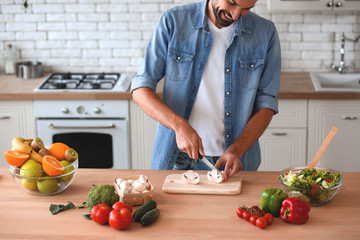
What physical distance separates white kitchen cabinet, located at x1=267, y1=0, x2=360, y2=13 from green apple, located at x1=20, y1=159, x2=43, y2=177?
2.53 m

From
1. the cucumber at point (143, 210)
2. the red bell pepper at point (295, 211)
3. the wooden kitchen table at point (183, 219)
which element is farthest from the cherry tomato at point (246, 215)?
the cucumber at point (143, 210)

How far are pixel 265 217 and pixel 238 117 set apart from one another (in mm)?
845

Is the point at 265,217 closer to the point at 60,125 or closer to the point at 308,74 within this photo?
the point at 60,125

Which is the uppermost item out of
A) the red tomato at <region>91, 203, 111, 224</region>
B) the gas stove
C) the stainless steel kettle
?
the stainless steel kettle

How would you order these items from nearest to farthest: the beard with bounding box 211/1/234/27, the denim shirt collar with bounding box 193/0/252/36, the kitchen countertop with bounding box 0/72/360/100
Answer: the beard with bounding box 211/1/234/27
the denim shirt collar with bounding box 193/0/252/36
the kitchen countertop with bounding box 0/72/360/100

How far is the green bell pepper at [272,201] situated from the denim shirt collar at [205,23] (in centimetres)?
90

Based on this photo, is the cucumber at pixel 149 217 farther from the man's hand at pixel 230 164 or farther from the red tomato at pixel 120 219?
the man's hand at pixel 230 164

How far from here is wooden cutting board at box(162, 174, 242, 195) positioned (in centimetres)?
213

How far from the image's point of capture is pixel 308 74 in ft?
14.5

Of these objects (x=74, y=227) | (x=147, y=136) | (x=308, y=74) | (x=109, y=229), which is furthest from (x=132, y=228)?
(x=308, y=74)

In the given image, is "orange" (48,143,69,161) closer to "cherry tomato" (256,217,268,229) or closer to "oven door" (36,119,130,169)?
"cherry tomato" (256,217,268,229)

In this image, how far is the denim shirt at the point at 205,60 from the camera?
2.56m

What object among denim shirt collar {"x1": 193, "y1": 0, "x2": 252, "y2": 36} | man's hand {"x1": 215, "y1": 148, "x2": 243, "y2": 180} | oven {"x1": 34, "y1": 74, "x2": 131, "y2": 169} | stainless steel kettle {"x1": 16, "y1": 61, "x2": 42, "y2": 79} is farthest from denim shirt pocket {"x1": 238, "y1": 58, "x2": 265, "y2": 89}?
stainless steel kettle {"x1": 16, "y1": 61, "x2": 42, "y2": 79}

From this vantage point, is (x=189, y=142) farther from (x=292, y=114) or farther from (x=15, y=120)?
(x=15, y=120)
